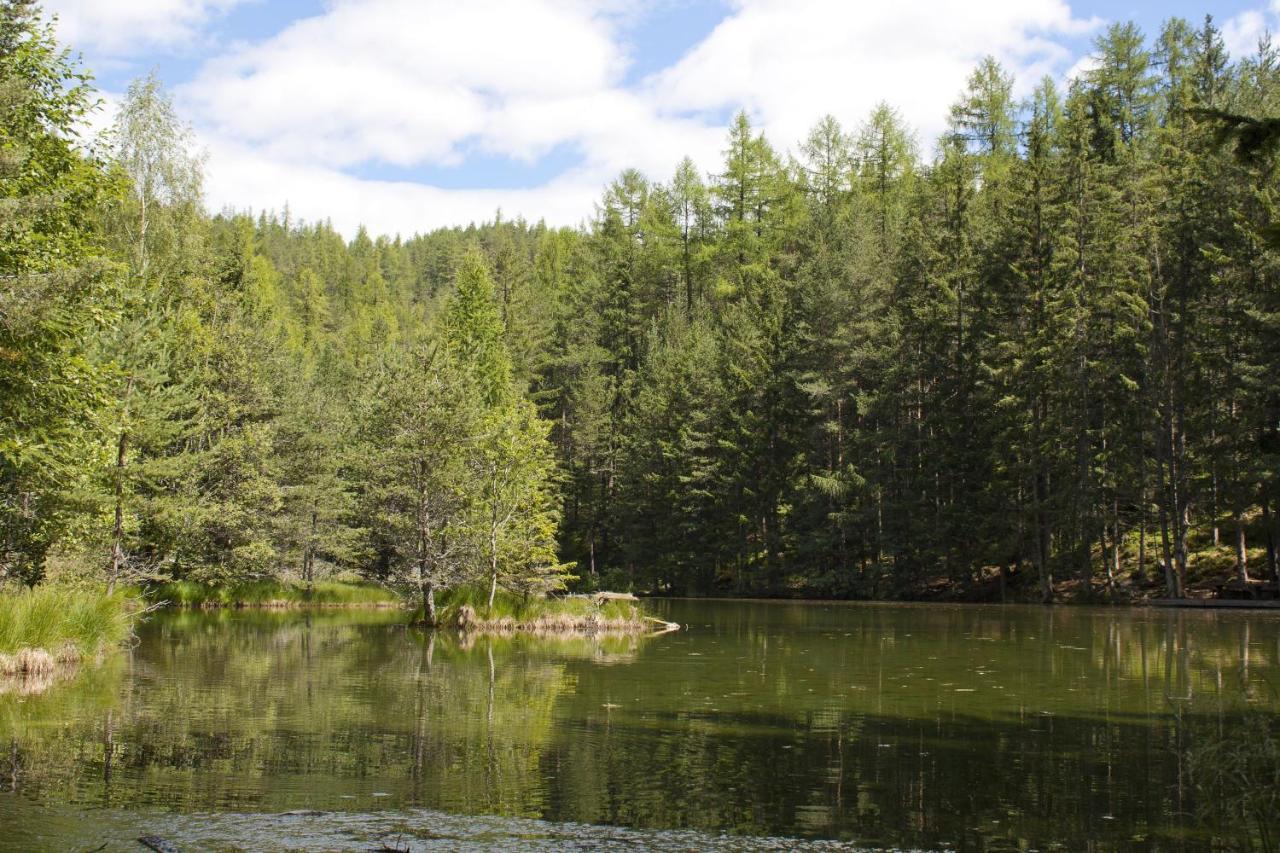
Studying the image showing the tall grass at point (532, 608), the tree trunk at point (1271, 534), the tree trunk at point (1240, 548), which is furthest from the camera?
the tree trunk at point (1240, 548)

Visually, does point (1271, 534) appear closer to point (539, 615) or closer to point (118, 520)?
point (539, 615)

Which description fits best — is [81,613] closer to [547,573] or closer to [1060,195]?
[547,573]

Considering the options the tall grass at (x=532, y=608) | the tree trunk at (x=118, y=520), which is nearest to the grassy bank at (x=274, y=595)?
the tall grass at (x=532, y=608)

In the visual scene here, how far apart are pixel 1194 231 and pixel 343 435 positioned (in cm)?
Answer: 4171

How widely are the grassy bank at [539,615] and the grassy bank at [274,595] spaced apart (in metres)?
9.61

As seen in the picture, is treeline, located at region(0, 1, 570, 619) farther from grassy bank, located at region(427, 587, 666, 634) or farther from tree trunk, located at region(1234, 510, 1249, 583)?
tree trunk, located at region(1234, 510, 1249, 583)

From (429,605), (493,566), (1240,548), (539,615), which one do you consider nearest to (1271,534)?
(1240,548)

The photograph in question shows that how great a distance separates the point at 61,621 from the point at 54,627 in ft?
1.54

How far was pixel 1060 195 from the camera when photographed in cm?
5094

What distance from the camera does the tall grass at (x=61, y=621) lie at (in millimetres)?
18234

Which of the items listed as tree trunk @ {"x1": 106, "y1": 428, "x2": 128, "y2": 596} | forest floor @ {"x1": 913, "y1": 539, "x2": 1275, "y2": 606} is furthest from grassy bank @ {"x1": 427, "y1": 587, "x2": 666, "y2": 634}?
forest floor @ {"x1": 913, "y1": 539, "x2": 1275, "y2": 606}

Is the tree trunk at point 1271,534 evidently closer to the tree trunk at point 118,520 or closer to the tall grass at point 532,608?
the tall grass at point 532,608

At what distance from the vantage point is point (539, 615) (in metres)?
32.0

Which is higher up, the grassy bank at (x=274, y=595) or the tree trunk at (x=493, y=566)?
the tree trunk at (x=493, y=566)
